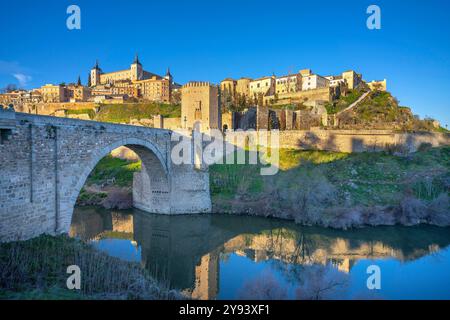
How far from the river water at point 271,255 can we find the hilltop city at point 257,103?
415 inches

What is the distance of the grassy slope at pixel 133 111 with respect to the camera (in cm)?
4734

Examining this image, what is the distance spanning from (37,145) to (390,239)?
18153 mm

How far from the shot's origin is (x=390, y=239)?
16203 mm

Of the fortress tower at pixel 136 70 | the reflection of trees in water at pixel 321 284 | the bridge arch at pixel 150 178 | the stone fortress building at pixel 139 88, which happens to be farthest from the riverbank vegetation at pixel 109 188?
the fortress tower at pixel 136 70

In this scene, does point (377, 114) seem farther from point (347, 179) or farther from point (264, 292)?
point (264, 292)

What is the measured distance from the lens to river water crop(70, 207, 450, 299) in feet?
34.9

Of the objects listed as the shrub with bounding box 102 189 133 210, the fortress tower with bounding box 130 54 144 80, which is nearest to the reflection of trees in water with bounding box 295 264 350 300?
the shrub with bounding box 102 189 133 210

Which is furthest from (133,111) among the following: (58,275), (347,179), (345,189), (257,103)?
(58,275)

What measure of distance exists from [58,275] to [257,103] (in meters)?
46.2

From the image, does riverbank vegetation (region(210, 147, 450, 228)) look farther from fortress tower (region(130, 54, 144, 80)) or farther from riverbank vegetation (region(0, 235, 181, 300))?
fortress tower (region(130, 54, 144, 80))

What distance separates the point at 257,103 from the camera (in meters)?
50.6

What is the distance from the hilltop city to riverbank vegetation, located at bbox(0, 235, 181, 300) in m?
17.0

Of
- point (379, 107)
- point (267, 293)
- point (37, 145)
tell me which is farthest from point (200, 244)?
point (379, 107)

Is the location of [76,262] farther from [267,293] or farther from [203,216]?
[203,216]
